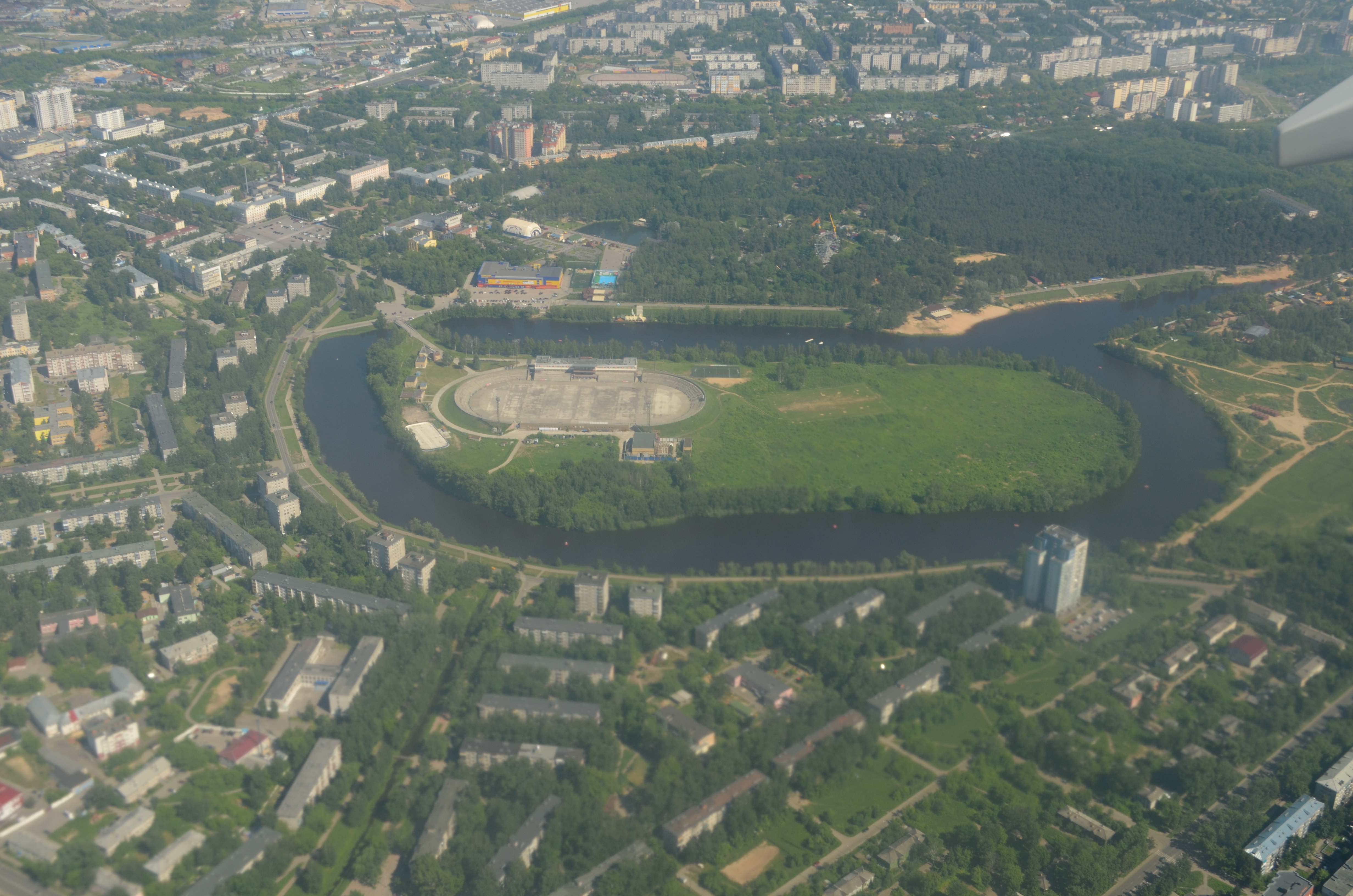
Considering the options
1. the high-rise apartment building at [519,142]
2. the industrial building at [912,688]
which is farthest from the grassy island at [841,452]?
the high-rise apartment building at [519,142]

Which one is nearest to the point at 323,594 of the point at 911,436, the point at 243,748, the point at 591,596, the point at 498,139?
the point at 243,748

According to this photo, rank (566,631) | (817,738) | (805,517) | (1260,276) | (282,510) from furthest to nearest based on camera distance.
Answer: (1260,276), (805,517), (282,510), (566,631), (817,738)

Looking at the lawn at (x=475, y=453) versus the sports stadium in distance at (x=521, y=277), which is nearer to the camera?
the lawn at (x=475, y=453)

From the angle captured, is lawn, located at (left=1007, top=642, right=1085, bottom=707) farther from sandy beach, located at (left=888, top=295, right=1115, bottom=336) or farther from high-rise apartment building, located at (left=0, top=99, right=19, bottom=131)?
high-rise apartment building, located at (left=0, top=99, right=19, bottom=131)

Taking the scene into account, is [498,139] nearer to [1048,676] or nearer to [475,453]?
[475,453]

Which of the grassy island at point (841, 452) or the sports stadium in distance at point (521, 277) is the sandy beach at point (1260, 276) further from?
the sports stadium in distance at point (521, 277)
